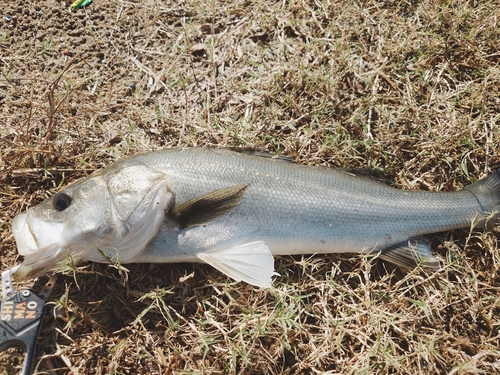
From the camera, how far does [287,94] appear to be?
377 cm

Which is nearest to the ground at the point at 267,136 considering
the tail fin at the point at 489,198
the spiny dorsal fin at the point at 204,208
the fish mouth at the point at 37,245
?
the tail fin at the point at 489,198

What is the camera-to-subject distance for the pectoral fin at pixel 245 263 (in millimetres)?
2959

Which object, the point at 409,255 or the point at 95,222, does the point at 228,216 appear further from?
the point at 409,255

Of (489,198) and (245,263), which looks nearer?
(245,263)

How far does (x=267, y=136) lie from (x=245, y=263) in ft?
4.04

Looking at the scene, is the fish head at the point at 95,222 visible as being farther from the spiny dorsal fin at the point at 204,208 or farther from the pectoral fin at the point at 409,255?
the pectoral fin at the point at 409,255

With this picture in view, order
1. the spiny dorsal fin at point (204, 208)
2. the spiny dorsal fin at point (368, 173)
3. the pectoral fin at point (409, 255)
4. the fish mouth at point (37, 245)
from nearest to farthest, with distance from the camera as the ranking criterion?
the fish mouth at point (37, 245)
the spiny dorsal fin at point (204, 208)
the pectoral fin at point (409, 255)
the spiny dorsal fin at point (368, 173)

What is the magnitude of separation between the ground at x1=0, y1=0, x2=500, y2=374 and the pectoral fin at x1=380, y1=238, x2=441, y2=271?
12 centimetres

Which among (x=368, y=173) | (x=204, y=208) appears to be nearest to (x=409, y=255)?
(x=368, y=173)

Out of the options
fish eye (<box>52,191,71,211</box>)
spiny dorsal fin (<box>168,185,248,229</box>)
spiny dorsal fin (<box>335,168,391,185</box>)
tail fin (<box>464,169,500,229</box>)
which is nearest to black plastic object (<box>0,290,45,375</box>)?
fish eye (<box>52,191,71,211</box>)

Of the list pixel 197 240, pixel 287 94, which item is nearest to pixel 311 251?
pixel 197 240

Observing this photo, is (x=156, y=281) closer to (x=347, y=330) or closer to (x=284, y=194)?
(x=284, y=194)

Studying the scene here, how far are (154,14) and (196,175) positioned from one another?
199 cm

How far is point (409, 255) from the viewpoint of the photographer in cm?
323
